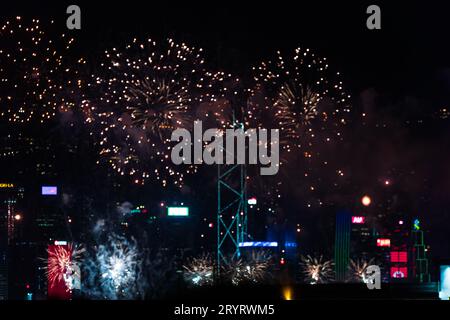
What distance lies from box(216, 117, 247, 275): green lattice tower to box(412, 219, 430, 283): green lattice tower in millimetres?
13993

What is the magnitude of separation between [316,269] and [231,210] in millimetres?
11052

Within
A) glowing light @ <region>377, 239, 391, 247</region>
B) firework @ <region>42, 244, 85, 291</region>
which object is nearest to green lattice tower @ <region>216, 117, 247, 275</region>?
firework @ <region>42, 244, 85, 291</region>

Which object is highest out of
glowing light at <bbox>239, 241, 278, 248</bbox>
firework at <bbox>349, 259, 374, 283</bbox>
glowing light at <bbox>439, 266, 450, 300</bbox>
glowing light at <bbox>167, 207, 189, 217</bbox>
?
glowing light at <bbox>167, 207, 189, 217</bbox>

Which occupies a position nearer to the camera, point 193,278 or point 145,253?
point 193,278

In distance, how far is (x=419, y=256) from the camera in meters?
65.7

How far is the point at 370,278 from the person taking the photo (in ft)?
173

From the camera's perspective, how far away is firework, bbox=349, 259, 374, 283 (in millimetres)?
53506

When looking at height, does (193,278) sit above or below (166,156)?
below

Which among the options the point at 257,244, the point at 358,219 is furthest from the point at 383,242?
the point at 257,244

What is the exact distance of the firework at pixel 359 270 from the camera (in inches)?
2107

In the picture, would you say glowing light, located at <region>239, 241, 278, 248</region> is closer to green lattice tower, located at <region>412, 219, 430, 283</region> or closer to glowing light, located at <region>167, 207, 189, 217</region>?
glowing light, located at <region>167, 207, 189, 217</region>
